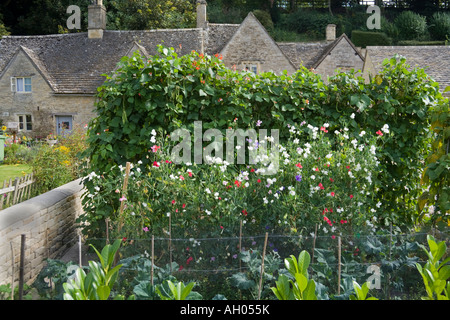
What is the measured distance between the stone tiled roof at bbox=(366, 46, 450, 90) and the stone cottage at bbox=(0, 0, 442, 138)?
148 inches

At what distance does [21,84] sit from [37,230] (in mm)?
21191

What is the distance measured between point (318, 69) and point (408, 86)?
20.7m

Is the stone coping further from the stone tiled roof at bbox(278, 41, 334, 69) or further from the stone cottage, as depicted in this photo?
the stone tiled roof at bbox(278, 41, 334, 69)

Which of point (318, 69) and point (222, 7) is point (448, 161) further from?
point (222, 7)

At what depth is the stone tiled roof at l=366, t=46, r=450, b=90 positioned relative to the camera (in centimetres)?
1930

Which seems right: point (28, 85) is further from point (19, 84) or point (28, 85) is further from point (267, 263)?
point (267, 263)

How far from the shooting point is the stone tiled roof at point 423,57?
19297 mm

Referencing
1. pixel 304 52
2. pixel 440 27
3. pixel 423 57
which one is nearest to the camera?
pixel 423 57

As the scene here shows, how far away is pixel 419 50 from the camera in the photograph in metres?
21.7

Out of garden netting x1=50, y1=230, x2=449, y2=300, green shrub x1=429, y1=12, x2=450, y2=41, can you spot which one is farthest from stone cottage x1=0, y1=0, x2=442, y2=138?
garden netting x1=50, y1=230, x2=449, y2=300

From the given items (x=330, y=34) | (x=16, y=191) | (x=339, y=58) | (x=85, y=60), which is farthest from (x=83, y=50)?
(x=16, y=191)

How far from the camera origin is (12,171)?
45.3ft
